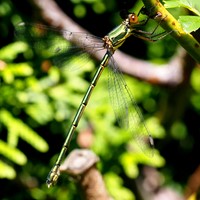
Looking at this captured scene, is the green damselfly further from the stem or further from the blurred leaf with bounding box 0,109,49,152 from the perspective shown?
the stem

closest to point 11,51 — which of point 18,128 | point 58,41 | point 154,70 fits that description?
point 58,41

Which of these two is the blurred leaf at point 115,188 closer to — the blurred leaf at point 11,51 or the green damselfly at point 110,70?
the green damselfly at point 110,70

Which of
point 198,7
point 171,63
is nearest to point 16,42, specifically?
point 171,63

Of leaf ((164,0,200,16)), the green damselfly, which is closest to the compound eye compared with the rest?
the green damselfly

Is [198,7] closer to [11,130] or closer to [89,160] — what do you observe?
[89,160]

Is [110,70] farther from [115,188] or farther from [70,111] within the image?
[115,188]
